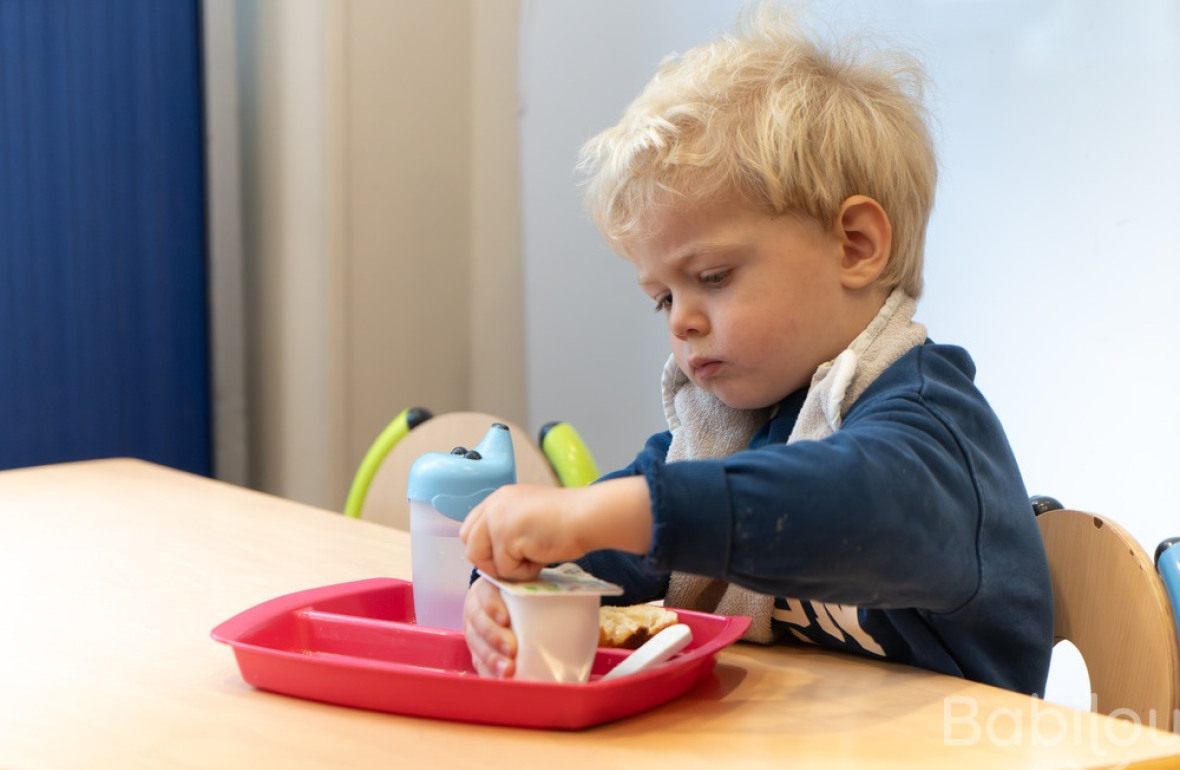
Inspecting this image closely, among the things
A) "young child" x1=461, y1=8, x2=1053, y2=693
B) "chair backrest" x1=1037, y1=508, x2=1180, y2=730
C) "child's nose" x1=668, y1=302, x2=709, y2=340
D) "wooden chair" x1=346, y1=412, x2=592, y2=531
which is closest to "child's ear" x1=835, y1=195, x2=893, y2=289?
"young child" x1=461, y1=8, x2=1053, y2=693

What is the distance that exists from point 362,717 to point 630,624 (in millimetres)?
191

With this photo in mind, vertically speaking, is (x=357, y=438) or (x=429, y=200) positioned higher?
(x=429, y=200)

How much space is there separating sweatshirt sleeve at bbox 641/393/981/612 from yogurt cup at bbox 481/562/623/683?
0.07 metres

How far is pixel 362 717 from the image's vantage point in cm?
73

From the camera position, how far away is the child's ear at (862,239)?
95 centimetres

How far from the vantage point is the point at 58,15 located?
2197 mm

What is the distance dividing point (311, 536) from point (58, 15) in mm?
1331

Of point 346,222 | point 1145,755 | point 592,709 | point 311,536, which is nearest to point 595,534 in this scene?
point 592,709

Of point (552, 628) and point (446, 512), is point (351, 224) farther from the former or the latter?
point (552, 628)

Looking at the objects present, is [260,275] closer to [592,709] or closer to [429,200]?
[429,200]

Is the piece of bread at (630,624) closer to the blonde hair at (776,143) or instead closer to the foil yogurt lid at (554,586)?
the foil yogurt lid at (554,586)

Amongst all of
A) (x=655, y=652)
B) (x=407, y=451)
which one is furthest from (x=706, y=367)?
(x=407, y=451)

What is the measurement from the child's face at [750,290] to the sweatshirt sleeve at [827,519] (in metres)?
0.15

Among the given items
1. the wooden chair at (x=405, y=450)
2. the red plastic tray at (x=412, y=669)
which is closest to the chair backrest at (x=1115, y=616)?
the red plastic tray at (x=412, y=669)
